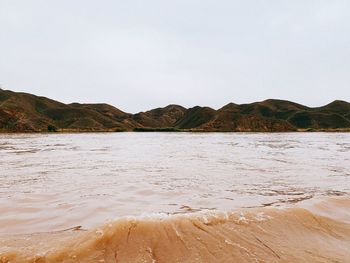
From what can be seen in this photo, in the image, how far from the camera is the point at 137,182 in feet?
25.2

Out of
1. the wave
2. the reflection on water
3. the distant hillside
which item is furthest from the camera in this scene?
the distant hillside

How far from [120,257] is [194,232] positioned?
1.01 metres

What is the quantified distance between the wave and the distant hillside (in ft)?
253

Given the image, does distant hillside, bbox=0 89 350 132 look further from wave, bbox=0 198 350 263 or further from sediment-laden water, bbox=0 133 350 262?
wave, bbox=0 198 350 263

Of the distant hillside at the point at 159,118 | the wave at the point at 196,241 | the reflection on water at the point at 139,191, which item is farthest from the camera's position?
the distant hillside at the point at 159,118

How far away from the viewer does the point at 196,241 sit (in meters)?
3.30

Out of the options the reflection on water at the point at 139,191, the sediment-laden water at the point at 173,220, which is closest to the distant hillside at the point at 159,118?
the reflection on water at the point at 139,191

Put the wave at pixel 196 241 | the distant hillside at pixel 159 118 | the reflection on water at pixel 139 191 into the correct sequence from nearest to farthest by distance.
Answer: the wave at pixel 196 241, the reflection on water at pixel 139 191, the distant hillside at pixel 159 118

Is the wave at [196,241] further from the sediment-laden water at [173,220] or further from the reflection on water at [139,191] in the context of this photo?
the reflection on water at [139,191]

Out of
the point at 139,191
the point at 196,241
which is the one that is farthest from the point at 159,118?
the point at 196,241

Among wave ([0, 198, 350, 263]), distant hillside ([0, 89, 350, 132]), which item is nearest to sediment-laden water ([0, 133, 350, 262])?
wave ([0, 198, 350, 263])

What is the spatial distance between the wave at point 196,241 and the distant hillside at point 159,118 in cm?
7725

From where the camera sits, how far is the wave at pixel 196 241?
2.95m

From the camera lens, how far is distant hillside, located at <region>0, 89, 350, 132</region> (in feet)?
270
